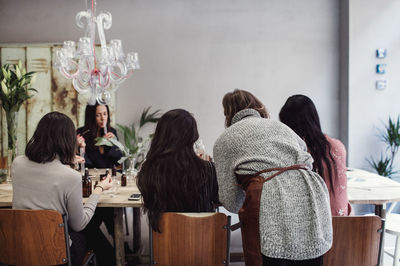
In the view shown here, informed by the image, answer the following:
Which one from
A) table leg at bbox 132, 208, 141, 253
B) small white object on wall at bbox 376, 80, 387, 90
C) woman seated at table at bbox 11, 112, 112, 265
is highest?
small white object on wall at bbox 376, 80, 387, 90

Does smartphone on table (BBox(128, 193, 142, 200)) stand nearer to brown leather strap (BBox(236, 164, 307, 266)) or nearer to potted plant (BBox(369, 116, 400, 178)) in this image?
brown leather strap (BBox(236, 164, 307, 266))

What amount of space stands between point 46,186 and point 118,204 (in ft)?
1.53

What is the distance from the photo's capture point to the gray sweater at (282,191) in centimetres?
134

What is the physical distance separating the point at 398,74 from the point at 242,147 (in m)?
3.91

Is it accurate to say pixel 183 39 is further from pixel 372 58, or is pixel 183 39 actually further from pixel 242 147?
pixel 242 147

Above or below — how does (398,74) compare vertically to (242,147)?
above

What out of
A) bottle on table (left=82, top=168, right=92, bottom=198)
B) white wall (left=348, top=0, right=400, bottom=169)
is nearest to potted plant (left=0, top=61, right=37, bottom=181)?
bottle on table (left=82, top=168, right=92, bottom=198)

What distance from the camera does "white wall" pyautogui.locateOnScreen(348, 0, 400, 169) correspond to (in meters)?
4.35

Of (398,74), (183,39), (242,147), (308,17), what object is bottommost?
(242,147)

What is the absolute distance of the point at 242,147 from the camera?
1442 mm

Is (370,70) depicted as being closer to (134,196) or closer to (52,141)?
(134,196)

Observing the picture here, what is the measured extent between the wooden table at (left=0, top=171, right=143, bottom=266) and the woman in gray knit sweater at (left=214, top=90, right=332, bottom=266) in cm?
77

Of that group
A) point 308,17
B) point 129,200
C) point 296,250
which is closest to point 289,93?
point 308,17

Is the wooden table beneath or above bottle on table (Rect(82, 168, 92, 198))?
beneath
